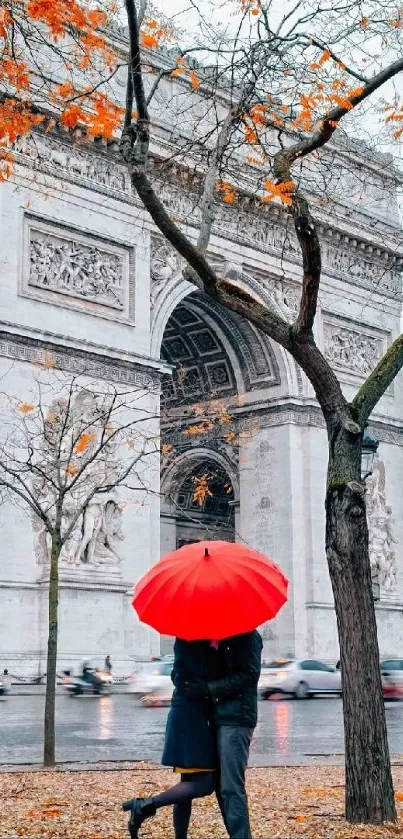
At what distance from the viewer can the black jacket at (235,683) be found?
6.45 m

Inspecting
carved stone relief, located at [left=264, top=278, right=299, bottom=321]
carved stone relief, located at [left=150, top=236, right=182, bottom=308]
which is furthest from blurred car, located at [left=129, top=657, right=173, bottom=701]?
carved stone relief, located at [left=264, top=278, right=299, bottom=321]

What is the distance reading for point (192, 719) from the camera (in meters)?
6.51

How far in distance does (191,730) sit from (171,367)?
78.1 feet

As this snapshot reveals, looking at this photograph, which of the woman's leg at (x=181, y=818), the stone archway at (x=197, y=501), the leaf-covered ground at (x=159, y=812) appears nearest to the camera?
the woman's leg at (x=181, y=818)

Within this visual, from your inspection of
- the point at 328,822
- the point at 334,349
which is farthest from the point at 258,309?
the point at 334,349

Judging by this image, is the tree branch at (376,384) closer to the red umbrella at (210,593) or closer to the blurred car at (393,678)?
the red umbrella at (210,593)

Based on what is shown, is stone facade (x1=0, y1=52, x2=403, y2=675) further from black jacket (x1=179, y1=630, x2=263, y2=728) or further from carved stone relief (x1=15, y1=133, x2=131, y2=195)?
black jacket (x1=179, y1=630, x2=263, y2=728)

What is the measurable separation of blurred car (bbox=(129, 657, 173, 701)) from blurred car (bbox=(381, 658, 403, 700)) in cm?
677

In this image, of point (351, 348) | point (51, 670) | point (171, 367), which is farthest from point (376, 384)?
point (351, 348)

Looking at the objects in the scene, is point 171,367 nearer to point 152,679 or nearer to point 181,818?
point 152,679

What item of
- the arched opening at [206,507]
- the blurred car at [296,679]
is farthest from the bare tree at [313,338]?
the arched opening at [206,507]

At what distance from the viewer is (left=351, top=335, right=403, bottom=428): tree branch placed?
9320 mm

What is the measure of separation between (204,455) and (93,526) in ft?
33.3

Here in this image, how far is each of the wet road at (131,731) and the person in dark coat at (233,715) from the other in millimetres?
6417
